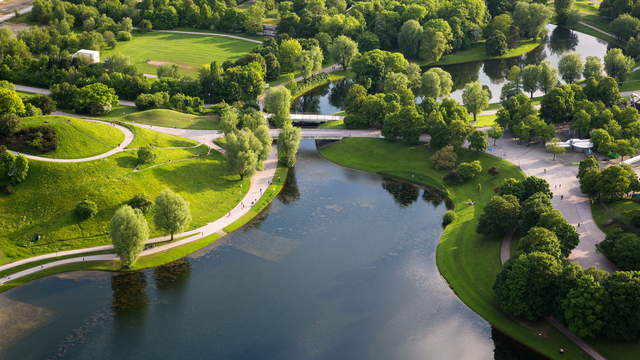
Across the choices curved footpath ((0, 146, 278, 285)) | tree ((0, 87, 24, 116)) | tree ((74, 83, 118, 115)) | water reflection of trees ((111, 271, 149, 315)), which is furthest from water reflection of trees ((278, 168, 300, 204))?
tree ((0, 87, 24, 116))

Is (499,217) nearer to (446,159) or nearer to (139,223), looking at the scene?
(446,159)

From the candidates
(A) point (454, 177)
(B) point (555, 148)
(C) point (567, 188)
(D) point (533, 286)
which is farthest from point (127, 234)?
(B) point (555, 148)

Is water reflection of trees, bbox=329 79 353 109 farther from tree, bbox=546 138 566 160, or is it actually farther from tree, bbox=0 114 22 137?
tree, bbox=0 114 22 137

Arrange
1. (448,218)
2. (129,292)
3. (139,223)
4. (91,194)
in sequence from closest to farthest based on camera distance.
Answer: (129,292)
(139,223)
(91,194)
(448,218)

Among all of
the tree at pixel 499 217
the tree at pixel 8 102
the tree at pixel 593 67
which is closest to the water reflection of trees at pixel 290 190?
the tree at pixel 499 217

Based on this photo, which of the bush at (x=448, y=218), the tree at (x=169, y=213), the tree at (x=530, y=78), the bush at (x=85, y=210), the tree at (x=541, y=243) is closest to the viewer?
the tree at (x=541, y=243)

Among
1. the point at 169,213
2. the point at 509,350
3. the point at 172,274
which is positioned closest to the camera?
the point at 509,350

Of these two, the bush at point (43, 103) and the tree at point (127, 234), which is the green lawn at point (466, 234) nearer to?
the tree at point (127, 234)

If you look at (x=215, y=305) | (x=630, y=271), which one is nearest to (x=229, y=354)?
(x=215, y=305)
